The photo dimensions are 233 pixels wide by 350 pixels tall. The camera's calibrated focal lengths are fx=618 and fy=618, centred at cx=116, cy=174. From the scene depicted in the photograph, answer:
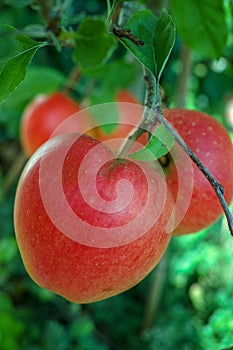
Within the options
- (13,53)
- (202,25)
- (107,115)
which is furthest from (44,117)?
(13,53)

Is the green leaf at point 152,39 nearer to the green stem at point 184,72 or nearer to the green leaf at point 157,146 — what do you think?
the green leaf at point 157,146

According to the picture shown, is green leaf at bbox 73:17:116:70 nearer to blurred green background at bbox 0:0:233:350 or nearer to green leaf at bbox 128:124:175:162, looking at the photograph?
green leaf at bbox 128:124:175:162

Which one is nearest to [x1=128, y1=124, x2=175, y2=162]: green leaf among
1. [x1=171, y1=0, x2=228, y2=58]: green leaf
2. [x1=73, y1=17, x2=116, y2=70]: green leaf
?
[x1=73, y1=17, x2=116, y2=70]: green leaf

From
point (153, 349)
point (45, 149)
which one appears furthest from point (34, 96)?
point (45, 149)

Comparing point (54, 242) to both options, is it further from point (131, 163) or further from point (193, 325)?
point (193, 325)

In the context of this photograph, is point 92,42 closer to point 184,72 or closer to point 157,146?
point 157,146

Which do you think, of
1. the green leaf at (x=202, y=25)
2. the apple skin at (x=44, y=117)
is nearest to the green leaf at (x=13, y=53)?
the green leaf at (x=202, y=25)
